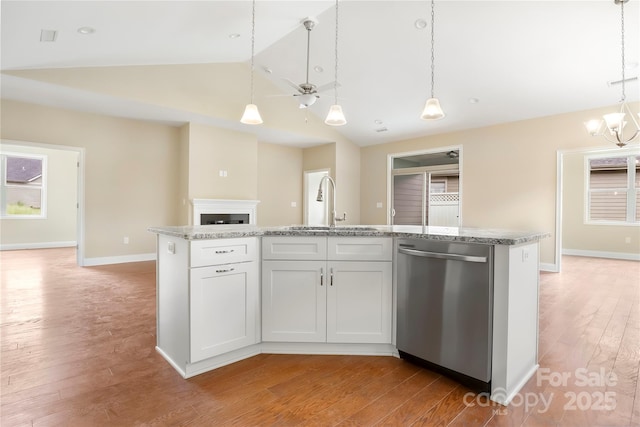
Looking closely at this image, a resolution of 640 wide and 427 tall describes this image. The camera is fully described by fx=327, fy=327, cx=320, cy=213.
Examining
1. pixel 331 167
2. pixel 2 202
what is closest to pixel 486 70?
pixel 331 167

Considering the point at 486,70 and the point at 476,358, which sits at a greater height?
the point at 486,70

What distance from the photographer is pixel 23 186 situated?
761 cm

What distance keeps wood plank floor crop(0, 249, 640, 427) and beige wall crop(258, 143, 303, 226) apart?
5019mm

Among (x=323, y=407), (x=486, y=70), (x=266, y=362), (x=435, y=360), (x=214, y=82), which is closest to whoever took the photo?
(x=323, y=407)

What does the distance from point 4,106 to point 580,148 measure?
9030mm

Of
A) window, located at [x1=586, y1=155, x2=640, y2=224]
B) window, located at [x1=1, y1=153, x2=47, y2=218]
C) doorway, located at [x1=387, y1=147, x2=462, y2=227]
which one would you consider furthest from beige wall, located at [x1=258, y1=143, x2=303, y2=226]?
window, located at [x1=586, y1=155, x2=640, y2=224]

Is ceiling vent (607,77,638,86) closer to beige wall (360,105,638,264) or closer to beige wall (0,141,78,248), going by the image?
beige wall (360,105,638,264)

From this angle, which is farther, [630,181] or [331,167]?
[331,167]

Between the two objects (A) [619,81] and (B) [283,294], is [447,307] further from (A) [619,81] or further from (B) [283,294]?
(A) [619,81]

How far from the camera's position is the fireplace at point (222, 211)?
244 inches

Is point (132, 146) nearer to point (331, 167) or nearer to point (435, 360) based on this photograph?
point (331, 167)

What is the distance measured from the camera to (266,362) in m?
2.25

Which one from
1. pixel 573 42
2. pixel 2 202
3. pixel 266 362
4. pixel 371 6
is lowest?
pixel 266 362

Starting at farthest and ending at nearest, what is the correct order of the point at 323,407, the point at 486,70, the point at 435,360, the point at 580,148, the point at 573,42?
the point at 580,148
the point at 486,70
the point at 573,42
the point at 435,360
the point at 323,407
